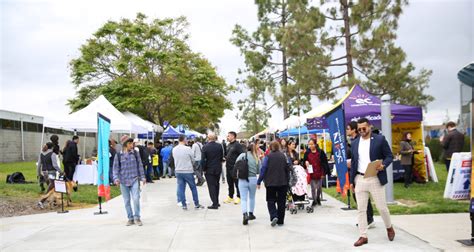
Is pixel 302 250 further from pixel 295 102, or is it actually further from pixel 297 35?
pixel 295 102

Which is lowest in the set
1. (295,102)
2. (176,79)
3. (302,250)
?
(302,250)

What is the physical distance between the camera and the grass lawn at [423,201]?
9.72 m

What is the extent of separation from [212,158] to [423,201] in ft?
16.5

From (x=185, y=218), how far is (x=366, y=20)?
15383 millimetres

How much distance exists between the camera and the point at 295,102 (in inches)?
1001

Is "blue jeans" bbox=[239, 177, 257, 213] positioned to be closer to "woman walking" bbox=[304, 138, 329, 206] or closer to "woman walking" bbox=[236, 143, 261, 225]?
"woman walking" bbox=[236, 143, 261, 225]

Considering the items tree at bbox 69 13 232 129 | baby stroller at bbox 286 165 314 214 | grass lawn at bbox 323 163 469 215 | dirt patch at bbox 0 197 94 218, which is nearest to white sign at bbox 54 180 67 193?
dirt patch at bbox 0 197 94 218

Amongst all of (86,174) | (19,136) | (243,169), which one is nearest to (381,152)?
(243,169)

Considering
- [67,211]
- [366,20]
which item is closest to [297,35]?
[366,20]

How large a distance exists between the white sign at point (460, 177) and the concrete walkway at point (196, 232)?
267 centimetres

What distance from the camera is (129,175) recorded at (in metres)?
9.25

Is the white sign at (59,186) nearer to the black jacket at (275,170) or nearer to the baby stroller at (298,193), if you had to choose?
the black jacket at (275,170)

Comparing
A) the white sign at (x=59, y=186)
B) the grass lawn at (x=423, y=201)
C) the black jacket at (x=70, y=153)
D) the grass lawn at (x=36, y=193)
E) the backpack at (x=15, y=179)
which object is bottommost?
the grass lawn at (x=423, y=201)

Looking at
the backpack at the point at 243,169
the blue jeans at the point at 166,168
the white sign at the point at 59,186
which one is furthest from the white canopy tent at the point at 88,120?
the backpack at the point at 243,169
